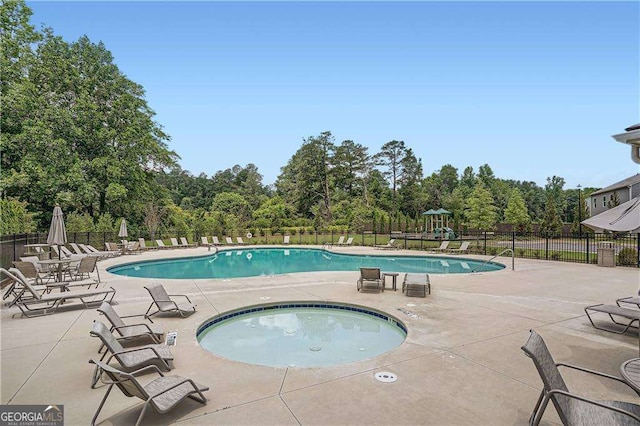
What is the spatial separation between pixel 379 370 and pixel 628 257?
533 inches

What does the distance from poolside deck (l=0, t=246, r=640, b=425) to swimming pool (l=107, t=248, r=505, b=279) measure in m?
7.08

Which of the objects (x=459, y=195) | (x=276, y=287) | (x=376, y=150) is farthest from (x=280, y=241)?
(x=459, y=195)

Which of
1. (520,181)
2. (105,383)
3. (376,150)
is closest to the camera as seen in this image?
(105,383)

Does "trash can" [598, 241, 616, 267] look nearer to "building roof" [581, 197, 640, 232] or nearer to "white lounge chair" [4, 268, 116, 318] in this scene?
"building roof" [581, 197, 640, 232]

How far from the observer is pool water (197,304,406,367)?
5102mm

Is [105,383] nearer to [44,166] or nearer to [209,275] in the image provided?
[209,275]

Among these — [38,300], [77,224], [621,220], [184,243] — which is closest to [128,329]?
[38,300]

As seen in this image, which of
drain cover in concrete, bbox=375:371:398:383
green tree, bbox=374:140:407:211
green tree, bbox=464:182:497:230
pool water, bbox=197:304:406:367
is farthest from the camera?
green tree, bbox=374:140:407:211

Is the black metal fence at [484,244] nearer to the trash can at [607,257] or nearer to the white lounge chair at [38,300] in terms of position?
the trash can at [607,257]

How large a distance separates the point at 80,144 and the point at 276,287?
70.6 ft

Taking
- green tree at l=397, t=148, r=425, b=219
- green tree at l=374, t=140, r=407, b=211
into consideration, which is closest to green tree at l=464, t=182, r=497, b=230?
green tree at l=397, t=148, r=425, b=219

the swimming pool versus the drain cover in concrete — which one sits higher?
the drain cover in concrete

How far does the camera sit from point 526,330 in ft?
17.2

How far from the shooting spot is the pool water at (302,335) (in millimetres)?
5102
